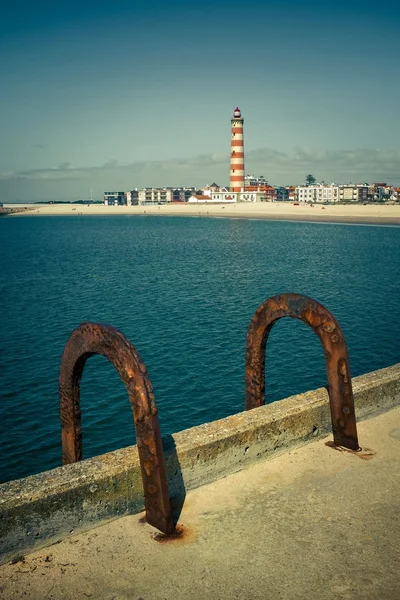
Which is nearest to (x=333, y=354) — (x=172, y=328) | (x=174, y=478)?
(x=174, y=478)

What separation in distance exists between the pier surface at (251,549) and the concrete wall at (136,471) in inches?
4.6

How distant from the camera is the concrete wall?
3852 mm

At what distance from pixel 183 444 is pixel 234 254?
169 feet

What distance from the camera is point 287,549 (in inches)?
150

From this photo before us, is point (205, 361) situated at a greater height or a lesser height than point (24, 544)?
lesser

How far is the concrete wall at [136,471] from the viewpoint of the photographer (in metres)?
3.85

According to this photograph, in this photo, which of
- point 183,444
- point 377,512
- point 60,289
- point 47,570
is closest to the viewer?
point 47,570

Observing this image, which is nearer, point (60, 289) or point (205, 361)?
point (205, 361)

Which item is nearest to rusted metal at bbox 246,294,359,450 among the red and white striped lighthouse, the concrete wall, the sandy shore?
the concrete wall

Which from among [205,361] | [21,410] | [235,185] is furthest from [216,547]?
[235,185]

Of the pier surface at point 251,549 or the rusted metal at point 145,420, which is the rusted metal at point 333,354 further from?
the rusted metal at point 145,420

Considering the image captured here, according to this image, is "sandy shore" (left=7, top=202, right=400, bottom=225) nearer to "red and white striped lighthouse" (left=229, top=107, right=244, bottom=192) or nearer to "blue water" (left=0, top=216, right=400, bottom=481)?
"red and white striped lighthouse" (left=229, top=107, right=244, bottom=192)

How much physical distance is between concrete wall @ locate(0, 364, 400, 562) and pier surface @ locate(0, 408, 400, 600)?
117 mm

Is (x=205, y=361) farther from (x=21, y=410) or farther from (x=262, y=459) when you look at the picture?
(x=262, y=459)
